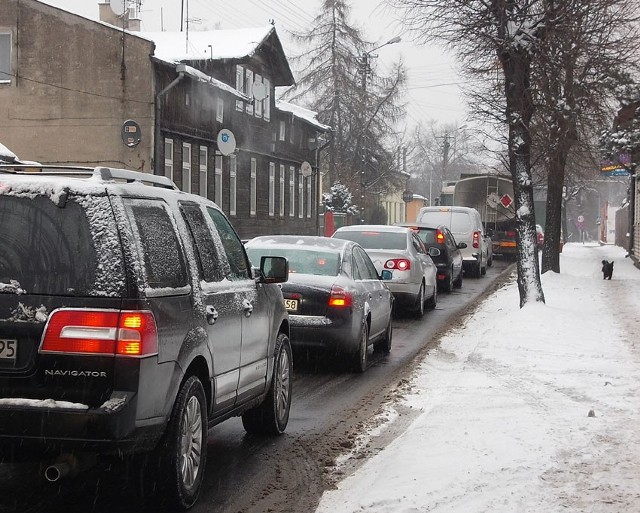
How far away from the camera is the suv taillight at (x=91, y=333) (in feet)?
16.0

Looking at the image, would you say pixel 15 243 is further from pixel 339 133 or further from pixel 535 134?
pixel 339 133

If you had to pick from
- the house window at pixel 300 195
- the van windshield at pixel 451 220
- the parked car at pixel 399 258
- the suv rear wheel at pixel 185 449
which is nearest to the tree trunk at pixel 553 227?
the van windshield at pixel 451 220

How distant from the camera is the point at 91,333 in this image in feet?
16.0

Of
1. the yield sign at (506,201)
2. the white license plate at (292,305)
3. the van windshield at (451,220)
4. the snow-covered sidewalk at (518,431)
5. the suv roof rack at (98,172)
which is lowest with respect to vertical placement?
the snow-covered sidewalk at (518,431)

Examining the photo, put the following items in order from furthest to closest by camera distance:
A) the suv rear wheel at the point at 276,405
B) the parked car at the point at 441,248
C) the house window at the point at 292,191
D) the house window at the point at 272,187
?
1. the house window at the point at 292,191
2. the house window at the point at 272,187
3. the parked car at the point at 441,248
4. the suv rear wheel at the point at 276,405

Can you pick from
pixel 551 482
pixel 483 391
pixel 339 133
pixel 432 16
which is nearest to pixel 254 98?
pixel 339 133

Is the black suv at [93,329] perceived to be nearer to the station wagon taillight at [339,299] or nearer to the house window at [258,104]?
the station wagon taillight at [339,299]

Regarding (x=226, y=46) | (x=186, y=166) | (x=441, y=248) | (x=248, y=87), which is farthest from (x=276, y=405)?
(x=248, y=87)

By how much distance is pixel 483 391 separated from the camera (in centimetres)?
916

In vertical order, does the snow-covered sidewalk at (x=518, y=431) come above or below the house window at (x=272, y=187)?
below

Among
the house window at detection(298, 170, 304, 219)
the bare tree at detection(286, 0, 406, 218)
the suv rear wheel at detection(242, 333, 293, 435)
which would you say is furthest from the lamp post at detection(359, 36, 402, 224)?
the suv rear wheel at detection(242, 333, 293, 435)

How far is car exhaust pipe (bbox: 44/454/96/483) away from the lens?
199 inches

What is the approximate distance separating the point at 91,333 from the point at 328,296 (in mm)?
6075

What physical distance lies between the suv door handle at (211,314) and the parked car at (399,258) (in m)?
10.7
